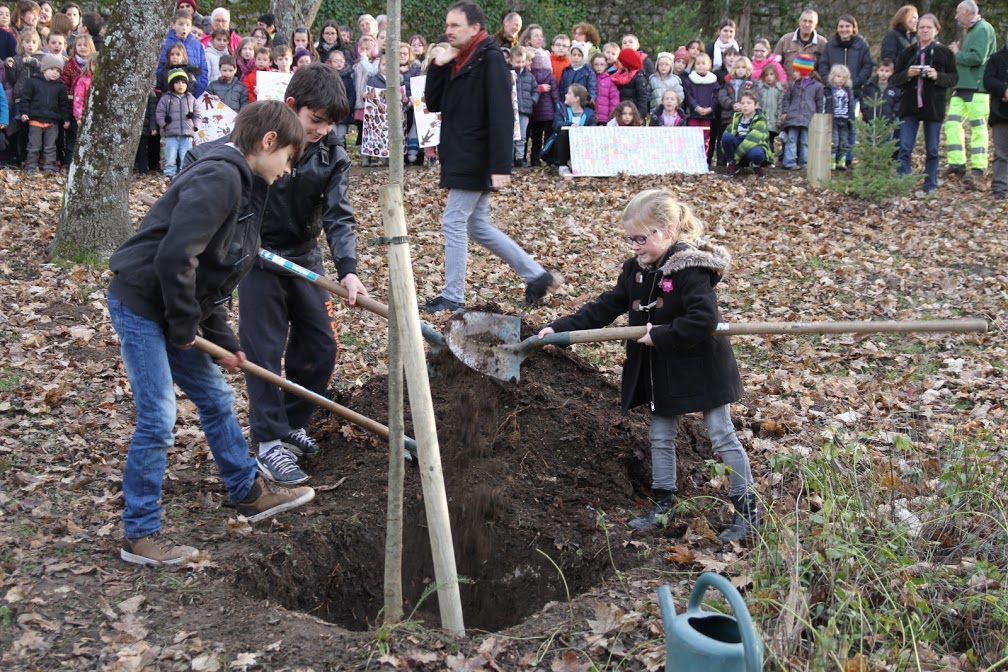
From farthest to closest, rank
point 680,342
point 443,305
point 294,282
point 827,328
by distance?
1. point 443,305
2. point 294,282
3. point 827,328
4. point 680,342

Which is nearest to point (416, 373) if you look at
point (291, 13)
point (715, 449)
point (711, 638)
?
point (711, 638)

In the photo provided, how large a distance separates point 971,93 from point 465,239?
947cm

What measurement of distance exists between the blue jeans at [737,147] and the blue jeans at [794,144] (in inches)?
26.2

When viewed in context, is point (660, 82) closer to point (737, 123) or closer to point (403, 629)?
point (737, 123)

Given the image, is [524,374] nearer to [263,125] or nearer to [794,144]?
[263,125]

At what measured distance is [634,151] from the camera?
1370 centimetres

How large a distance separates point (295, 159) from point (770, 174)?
35.6 feet

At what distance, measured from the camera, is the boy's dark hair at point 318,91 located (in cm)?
457

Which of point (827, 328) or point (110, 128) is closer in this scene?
point (827, 328)

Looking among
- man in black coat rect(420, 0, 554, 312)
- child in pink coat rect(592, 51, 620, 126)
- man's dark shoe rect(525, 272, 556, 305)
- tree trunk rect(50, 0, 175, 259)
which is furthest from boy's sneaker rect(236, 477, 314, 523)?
child in pink coat rect(592, 51, 620, 126)

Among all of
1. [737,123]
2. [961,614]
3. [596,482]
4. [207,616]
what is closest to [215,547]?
[207,616]

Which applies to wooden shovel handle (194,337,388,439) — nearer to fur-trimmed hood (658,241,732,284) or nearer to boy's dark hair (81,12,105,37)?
fur-trimmed hood (658,241,732,284)

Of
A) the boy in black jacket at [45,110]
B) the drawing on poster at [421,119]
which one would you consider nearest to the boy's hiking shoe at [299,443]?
the drawing on poster at [421,119]

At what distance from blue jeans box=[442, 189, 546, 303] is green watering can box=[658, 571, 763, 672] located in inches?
176
